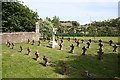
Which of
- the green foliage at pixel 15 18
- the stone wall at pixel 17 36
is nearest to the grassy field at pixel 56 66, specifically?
the stone wall at pixel 17 36

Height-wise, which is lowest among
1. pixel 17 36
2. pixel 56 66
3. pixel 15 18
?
pixel 56 66

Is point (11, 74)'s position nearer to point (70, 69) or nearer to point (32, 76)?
point (32, 76)

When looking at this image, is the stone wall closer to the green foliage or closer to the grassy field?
the green foliage

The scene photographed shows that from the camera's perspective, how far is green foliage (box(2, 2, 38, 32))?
4266cm

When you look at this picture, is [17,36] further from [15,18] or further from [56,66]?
[56,66]

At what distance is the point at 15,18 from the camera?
4297 centimetres

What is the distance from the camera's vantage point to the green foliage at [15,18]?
42656 millimetres

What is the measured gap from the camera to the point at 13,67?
1738 centimetres

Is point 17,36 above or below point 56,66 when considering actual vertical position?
above

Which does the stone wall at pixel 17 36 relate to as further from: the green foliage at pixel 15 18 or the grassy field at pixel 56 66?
the grassy field at pixel 56 66

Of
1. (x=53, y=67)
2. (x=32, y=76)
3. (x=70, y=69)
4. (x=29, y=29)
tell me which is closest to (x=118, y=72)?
(x=70, y=69)

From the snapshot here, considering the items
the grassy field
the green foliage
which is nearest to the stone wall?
the green foliage

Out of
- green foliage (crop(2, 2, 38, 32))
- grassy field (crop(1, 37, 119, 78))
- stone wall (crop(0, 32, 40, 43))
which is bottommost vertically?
grassy field (crop(1, 37, 119, 78))

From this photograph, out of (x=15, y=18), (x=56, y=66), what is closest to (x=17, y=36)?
(x=15, y=18)
